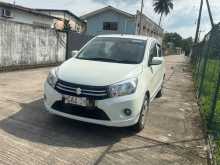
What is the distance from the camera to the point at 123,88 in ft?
13.0

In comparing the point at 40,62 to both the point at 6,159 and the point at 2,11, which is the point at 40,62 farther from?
the point at 2,11

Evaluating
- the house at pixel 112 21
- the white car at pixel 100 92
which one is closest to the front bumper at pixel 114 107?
the white car at pixel 100 92

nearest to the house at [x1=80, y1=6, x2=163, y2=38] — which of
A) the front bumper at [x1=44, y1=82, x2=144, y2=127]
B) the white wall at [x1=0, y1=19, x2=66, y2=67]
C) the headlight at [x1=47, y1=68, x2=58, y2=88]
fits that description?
the white wall at [x1=0, y1=19, x2=66, y2=67]

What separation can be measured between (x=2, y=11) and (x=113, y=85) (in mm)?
19275

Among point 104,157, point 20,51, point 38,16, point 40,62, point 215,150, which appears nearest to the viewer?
point 104,157

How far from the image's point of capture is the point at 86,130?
4445mm

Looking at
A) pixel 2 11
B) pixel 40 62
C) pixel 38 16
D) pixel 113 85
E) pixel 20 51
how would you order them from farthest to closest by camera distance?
pixel 38 16, pixel 2 11, pixel 40 62, pixel 20 51, pixel 113 85

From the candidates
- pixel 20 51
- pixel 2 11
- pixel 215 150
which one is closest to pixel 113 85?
pixel 215 150

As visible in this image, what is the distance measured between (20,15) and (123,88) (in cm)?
2044

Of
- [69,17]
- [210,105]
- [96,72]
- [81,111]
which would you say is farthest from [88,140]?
[69,17]

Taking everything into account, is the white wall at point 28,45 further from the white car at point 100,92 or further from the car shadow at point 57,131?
the white car at point 100,92

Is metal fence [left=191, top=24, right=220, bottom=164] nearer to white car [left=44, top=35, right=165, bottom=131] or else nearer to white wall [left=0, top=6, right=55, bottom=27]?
white car [left=44, top=35, right=165, bottom=131]

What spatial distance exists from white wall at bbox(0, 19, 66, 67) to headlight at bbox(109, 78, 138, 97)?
21.7 feet

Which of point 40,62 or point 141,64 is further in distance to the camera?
point 40,62
